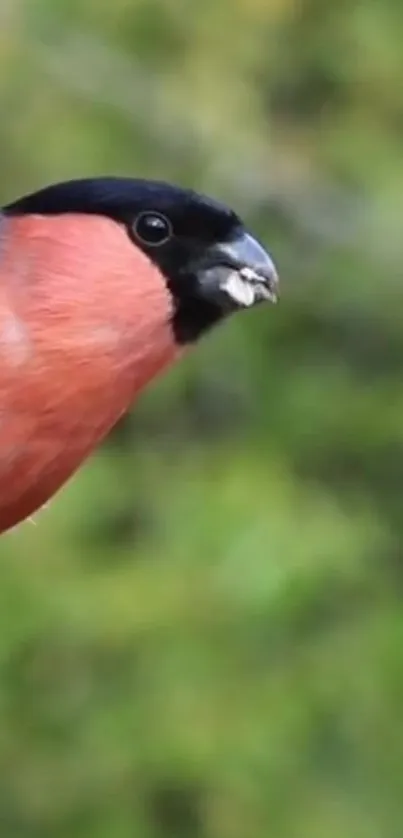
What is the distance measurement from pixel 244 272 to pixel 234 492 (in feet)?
3.13

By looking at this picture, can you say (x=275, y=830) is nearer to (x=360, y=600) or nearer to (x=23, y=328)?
(x=360, y=600)

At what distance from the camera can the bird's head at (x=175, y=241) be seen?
5.56ft

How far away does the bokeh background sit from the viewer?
2.57 meters

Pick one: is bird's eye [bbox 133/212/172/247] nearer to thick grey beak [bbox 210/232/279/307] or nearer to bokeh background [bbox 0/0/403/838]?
thick grey beak [bbox 210/232/279/307]

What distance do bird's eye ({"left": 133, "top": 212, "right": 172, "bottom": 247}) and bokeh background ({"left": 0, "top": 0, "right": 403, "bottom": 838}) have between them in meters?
0.87

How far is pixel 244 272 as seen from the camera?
5.65ft

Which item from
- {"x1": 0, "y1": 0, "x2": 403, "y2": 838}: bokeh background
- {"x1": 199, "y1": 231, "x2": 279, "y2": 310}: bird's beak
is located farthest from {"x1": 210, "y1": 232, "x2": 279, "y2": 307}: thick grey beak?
{"x1": 0, "y1": 0, "x2": 403, "y2": 838}: bokeh background

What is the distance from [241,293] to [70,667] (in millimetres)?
1115

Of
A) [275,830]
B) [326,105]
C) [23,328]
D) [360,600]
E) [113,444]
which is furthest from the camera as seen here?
[326,105]

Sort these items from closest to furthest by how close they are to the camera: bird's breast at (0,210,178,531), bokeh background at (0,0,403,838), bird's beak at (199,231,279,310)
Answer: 1. bird's breast at (0,210,178,531)
2. bird's beak at (199,231,279,310)
3. bokeh background at (0,0,403,838)

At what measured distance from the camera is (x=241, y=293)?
5.62 feet

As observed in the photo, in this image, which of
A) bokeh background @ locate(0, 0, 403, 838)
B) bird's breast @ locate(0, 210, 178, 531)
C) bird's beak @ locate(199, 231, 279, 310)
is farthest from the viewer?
bokeh background @ locate(0, 0, 403, 838)

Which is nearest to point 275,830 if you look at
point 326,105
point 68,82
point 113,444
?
point 113,444

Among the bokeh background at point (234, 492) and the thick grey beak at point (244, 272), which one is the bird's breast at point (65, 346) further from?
the bokeh background at point (234, 492)
